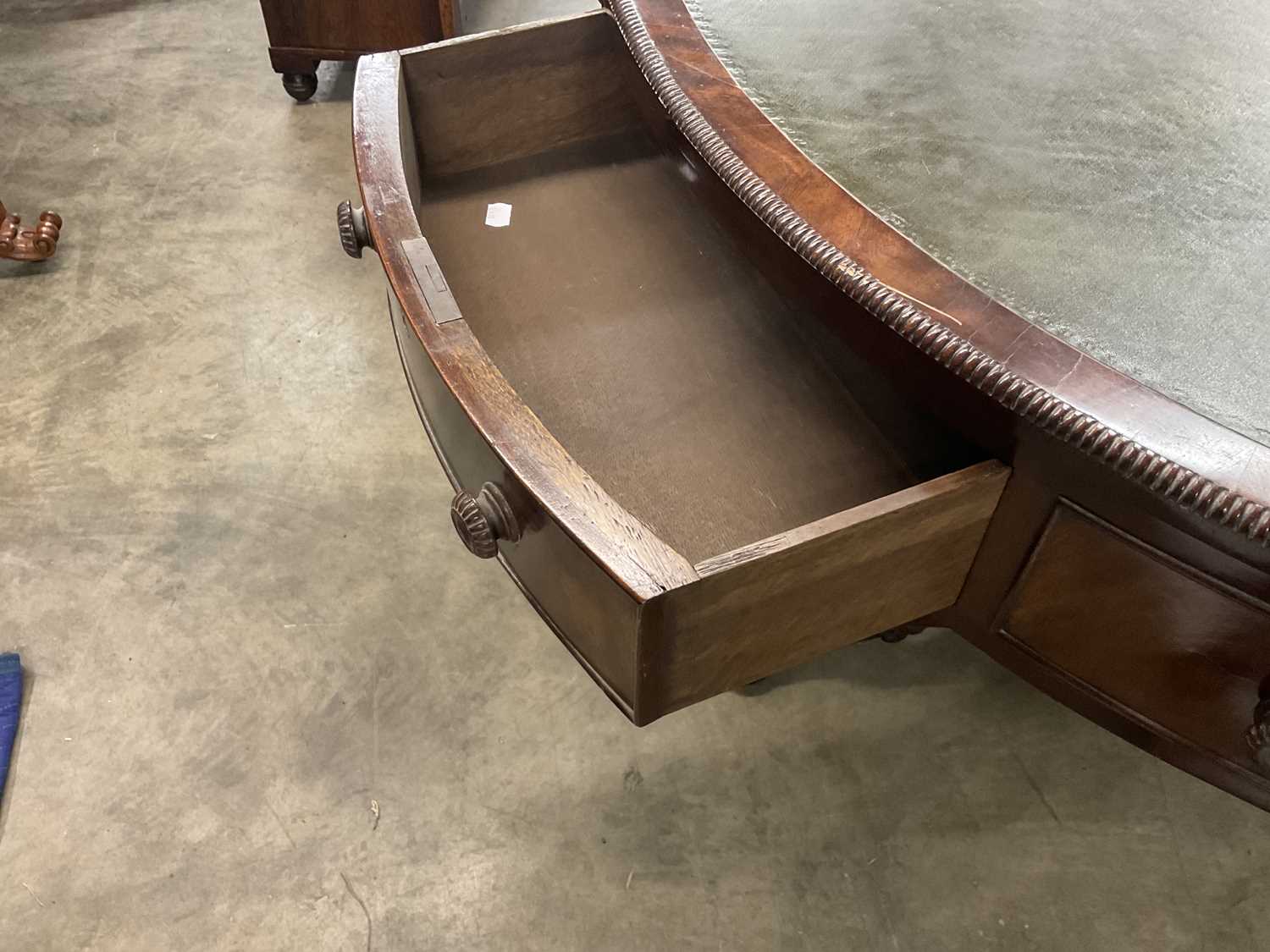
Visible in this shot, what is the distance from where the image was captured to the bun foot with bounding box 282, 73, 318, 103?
1.63 meters

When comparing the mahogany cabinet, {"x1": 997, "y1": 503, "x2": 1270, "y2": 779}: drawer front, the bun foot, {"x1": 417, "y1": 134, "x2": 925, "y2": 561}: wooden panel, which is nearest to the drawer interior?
{"x1": 417, "y1": 134, "x2": 925, "y2": 561}: wooden panel

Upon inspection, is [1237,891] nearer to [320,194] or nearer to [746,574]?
[746,574]

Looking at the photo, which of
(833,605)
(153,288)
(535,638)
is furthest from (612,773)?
(153,288)

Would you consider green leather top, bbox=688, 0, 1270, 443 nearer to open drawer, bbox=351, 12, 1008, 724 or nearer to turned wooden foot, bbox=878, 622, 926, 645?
open drawer, bbox=351, 12, 1008, 724

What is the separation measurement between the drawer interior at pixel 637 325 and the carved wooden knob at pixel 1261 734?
22 centimetres

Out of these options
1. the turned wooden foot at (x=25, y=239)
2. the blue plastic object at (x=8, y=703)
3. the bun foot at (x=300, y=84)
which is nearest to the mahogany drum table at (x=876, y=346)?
the blue plastic object at (x=8, y=703)

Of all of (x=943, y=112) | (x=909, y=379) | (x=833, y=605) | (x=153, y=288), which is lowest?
(x=153, y=288)

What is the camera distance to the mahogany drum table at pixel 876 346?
0.53m

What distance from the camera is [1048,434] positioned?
53 cm

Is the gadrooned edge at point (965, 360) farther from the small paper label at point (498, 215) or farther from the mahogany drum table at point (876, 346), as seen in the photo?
the small paper label at point (498, 215)

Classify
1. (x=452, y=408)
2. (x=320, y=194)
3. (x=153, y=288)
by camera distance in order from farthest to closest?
(x=320, y=194), (x=153, y=288), (x=452, y=408)

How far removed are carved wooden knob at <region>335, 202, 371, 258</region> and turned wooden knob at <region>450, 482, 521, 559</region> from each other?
0.24 metres

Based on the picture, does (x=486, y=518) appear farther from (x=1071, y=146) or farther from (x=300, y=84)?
(x=300, y=84)

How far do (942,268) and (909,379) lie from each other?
0.24 ft
